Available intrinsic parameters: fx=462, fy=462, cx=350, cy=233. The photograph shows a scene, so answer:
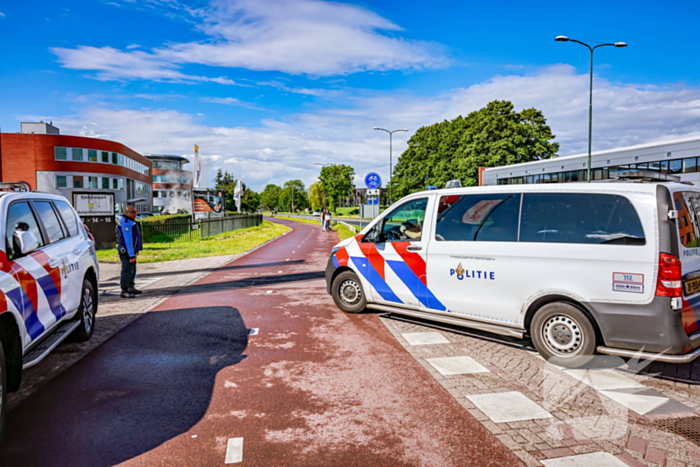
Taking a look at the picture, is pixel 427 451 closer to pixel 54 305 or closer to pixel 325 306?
pixel 54 305

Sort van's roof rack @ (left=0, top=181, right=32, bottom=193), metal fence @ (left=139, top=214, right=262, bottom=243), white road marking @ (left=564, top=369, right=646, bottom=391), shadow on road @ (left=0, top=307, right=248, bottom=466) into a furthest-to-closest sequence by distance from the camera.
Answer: metal fence @ (left=139, top=214, right=262, bottom=243) → van's roof rack @ (left=0, top=181, right=32, bottom=193) → white road marking @ (left=564, top=369, right=646, bottom=391) → shadow on road @ (left=0, top=307, right=248, bottom=466)

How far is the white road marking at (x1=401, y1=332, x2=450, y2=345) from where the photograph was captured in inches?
238

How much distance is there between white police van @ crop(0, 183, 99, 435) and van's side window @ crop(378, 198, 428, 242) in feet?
13.5

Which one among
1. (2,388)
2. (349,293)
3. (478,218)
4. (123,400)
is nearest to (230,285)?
(349,293)

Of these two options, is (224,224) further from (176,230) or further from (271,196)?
(271,196)

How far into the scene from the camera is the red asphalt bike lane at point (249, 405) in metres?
3.29

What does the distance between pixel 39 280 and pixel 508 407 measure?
176 inches

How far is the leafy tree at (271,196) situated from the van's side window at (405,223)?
563 feet

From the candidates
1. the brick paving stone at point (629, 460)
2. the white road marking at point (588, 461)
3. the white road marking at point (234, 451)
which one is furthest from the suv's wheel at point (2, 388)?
the brick paving stone at point (629, 460)

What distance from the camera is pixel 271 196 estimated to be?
181m

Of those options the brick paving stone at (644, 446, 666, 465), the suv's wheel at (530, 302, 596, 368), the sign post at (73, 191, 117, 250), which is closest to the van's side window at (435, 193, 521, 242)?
the suv's wheel at (530, 302, 596, 368)

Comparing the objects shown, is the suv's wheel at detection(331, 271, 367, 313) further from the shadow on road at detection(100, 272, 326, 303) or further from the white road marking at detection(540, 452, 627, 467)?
the white road marking at detection(540, 452, 627, 467)

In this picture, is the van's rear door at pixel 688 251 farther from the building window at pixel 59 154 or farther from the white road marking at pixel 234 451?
the building window at pixel 59 154

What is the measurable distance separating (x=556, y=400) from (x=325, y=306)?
4678 millimetres
